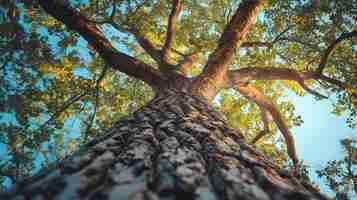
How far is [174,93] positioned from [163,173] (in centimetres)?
283

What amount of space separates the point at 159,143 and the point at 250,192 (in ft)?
2.49

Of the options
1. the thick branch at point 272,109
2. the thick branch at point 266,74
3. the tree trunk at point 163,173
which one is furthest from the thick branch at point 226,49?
the tree trunk at point 163,173

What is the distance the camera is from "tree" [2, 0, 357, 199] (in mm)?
1115

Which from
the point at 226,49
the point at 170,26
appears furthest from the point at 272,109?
the point at 170,26

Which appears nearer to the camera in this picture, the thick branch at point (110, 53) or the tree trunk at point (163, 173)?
the tree trunk at point (163, 173)

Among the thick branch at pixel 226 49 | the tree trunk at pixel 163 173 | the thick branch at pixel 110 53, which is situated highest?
the thick branch at pixel 226 49

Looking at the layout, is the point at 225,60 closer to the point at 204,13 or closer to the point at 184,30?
the point at 184,30

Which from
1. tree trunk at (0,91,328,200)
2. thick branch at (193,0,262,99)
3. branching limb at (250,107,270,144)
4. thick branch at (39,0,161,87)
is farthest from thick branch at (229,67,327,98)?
tree trunk at (0,91,328,200)

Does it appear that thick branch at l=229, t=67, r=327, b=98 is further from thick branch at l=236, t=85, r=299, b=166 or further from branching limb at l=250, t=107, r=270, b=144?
branching limb at l=250, t=107, r=270, b=144

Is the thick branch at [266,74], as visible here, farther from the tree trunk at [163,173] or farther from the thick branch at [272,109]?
the tree trunk at [163,173]

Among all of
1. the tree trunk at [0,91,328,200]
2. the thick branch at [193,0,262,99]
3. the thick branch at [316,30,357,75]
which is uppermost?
the thick branch at [316,30,357,75]

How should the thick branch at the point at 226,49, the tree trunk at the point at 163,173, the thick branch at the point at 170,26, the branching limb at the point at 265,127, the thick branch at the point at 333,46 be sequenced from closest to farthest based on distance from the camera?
the tree trunk at the point at 163,173 → the thick branch at the point at 226,49 → the thick branch at the point at 333,46 → the thick branch at the point at 170,26 → the branching limb at the point at 265,127

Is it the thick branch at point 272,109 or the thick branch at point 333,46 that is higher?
the thick branch at point 333,46

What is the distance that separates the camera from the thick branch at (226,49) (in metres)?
4.80
